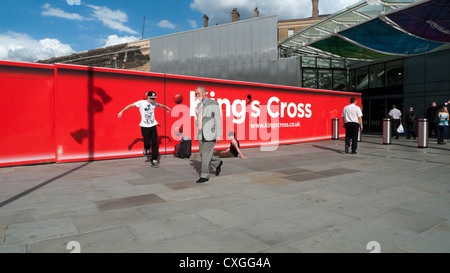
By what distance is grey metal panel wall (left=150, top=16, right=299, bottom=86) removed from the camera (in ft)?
77.1

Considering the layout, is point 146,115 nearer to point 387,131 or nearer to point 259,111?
point 259,111

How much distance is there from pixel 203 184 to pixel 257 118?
662 cm

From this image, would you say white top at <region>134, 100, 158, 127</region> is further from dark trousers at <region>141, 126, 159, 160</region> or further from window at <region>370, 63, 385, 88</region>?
window at <region>370, 63, 385, 88</region>

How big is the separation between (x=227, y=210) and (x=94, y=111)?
18.9 feet

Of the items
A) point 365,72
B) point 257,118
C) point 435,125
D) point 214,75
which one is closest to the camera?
point 257,118

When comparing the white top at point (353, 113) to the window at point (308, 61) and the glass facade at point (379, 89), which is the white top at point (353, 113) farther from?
the window at point (308, 61)

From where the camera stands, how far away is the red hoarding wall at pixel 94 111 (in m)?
7.05

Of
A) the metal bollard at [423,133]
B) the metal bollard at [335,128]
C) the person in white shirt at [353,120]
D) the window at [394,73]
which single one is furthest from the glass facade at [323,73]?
the person in white shirt at [353,120]

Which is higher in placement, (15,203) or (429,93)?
(429,93)

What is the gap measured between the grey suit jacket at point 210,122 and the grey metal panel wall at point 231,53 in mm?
18224

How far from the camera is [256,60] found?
24.4 meters
